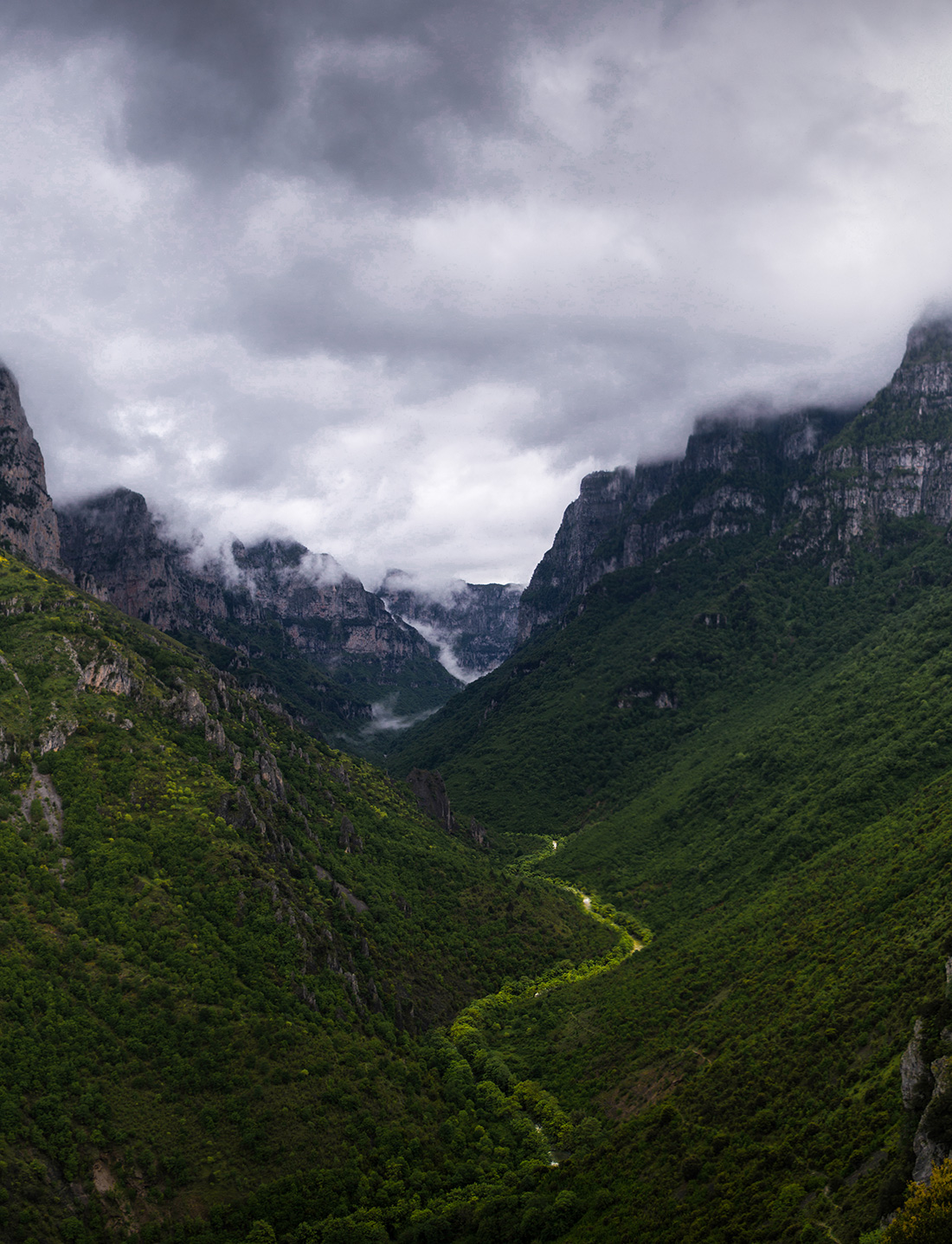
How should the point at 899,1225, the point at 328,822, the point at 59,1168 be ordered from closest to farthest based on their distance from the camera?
the point at 899,1225, the point at 59,1168, the point at 328,822

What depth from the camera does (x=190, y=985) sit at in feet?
342

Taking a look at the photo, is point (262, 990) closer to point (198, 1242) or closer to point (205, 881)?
point (205, 881)

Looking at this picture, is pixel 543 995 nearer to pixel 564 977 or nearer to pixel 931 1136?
pixel 564 977

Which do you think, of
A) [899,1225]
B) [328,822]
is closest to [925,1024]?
[899,1225]

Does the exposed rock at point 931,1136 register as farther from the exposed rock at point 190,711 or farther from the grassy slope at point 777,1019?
the exposed rock at point 190,711

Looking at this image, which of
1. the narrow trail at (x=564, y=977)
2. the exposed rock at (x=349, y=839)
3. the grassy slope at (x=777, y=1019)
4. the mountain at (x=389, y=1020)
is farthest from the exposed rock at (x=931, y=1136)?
the exposed rock at (x=349, y=839)

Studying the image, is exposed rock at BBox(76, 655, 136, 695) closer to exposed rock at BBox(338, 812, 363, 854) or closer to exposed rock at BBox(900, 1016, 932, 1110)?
exposed rock at BBox(338, 812, 363, 854)

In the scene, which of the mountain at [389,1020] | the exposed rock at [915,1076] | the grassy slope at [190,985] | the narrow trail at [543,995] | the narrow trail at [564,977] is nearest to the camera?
the exposed rock at [915,1076]

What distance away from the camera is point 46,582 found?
7136 inches

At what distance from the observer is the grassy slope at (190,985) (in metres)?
86.0

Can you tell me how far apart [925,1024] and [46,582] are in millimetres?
185976

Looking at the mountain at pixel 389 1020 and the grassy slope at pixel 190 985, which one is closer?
the mountain at pixel 389 1020

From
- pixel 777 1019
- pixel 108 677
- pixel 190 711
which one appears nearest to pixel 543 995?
pixel 777 1019

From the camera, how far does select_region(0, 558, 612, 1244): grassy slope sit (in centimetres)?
8600
